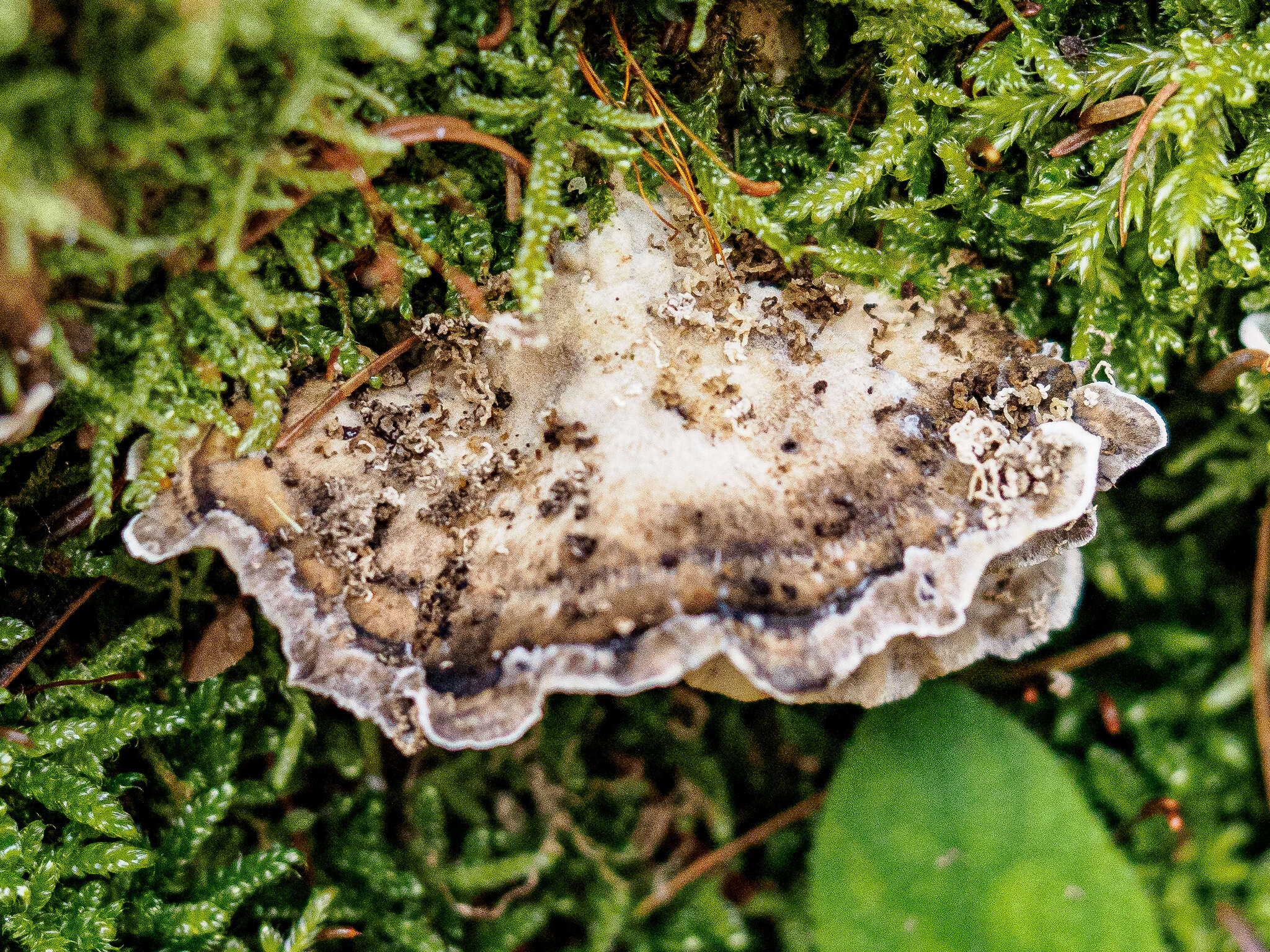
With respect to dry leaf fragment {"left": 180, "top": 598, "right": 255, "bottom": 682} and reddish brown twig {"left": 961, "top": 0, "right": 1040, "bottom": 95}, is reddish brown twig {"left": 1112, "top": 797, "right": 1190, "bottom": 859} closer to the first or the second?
reddish brown twig {"left": 961, "top": 0, "right": 1040, "bottom": 95}

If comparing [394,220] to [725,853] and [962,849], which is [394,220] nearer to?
[962,849]

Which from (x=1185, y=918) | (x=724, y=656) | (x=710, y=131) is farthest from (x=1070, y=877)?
(x=710, y=131)

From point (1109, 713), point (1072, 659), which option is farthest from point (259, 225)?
point (1109, 713)

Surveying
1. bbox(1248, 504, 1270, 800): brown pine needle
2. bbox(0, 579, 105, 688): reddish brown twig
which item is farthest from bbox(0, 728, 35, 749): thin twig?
bbox(1248, 504, 1270, 800): brown pine needle

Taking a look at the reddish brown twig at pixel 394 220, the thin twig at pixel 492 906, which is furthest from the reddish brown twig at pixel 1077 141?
the thin twig at pixel 492 906

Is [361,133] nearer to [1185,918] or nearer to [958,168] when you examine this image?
[958,168]

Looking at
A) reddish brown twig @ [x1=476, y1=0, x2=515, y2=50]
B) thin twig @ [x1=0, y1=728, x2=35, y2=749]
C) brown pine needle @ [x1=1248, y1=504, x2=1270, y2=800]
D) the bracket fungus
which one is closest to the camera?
the bracket fungus
